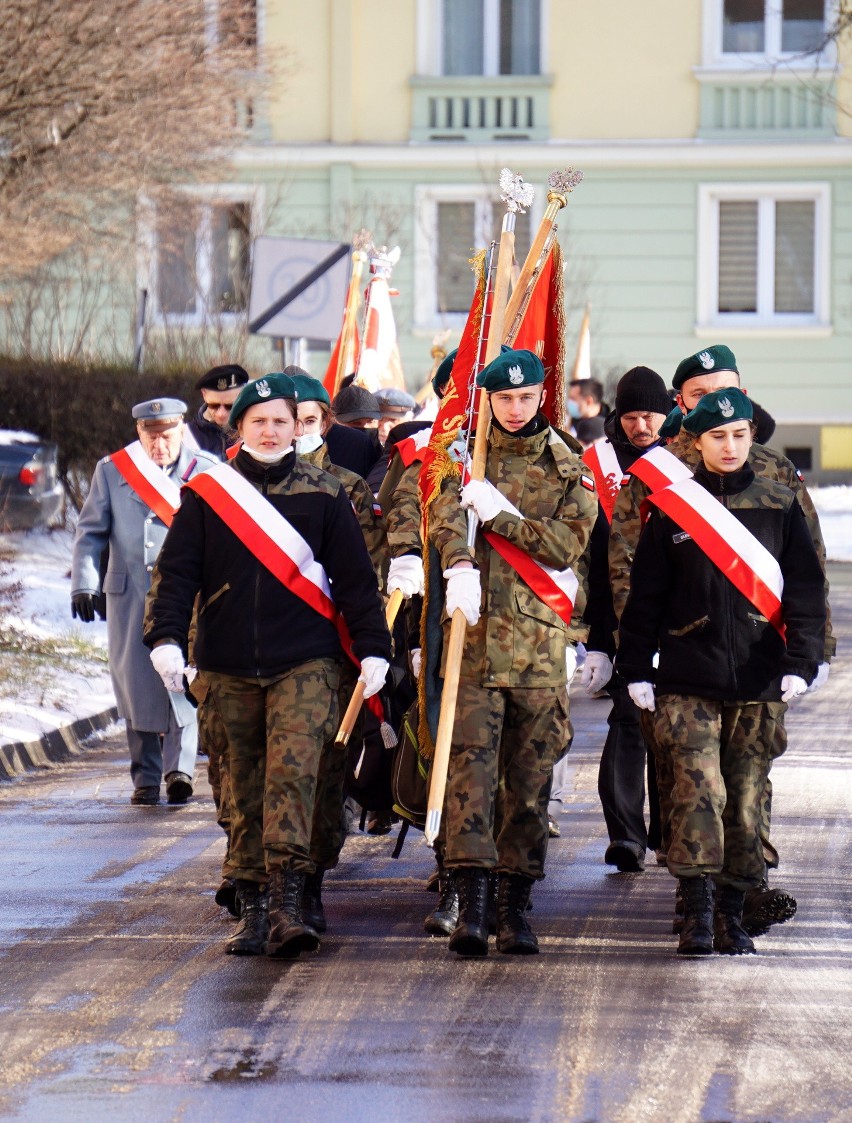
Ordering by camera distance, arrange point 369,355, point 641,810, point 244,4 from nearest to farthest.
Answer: point 641,810 → point 369,355 → point 244,4

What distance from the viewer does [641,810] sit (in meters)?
8.65

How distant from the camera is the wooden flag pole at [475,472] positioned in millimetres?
7094

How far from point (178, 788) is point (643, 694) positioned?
12.2ft

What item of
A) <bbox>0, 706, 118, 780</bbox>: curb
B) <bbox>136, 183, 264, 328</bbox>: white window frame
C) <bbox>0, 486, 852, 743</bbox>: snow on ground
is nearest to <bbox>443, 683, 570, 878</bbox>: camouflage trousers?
<bbox>0, 706, 118, 780</bbox>: curb

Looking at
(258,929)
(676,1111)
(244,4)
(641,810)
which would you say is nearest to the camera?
(676,1111)

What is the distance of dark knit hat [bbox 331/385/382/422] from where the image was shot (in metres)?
10.9

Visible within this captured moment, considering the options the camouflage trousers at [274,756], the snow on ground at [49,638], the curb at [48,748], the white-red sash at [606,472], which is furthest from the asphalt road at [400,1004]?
the snow on ground at [49,638]

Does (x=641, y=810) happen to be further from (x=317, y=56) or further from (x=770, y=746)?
(x=317, y=56)

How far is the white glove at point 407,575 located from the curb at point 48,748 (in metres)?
4.13

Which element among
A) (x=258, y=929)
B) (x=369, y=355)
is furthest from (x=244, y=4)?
(x=258, y=929)

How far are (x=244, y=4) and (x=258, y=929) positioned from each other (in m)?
13.9

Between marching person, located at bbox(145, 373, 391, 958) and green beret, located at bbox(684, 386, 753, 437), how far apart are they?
124 cm

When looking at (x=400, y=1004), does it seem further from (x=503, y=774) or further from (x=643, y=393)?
(x=643, y=393)

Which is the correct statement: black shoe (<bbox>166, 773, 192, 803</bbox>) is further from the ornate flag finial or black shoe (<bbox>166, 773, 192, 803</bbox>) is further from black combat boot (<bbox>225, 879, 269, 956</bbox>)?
the ornate flag finial
